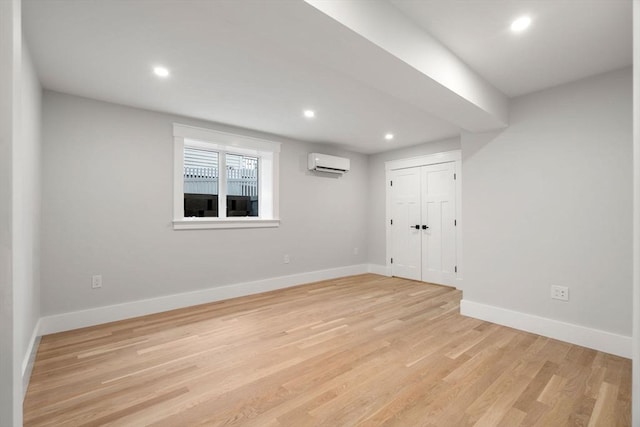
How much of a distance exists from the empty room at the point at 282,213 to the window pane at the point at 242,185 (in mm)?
31

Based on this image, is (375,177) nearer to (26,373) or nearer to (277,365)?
(277,365)

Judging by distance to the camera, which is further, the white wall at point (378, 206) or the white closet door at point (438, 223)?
the white wall at point (378, 206)

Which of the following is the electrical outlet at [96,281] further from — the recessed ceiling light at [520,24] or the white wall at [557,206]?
the recessed ceiling light at [520,24]

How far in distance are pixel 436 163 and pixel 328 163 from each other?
178 centimetres

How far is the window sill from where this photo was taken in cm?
367

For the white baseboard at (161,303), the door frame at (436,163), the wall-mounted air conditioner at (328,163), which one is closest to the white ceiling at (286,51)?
the wall-mounted air conditioner at (328,163)

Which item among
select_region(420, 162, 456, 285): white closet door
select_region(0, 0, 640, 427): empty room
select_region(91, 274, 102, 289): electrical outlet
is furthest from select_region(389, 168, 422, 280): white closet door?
select_region(91, 274, 102, 289): electrical outlet

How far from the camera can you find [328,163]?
5.00 metres

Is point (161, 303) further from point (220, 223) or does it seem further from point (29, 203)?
point (29, 203)

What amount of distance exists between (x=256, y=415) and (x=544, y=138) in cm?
334

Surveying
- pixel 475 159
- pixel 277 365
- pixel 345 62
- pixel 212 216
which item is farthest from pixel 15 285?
pixel 475 159

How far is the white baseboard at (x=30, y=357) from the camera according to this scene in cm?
197

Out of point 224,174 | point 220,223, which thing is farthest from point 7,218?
point 224,174

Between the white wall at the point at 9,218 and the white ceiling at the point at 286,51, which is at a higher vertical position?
the white ceiling at the point at 286,51
